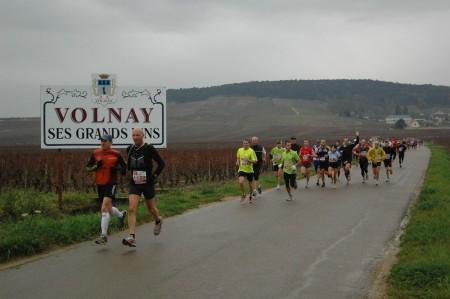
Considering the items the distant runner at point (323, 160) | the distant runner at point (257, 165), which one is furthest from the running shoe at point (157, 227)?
the distant runner at point (323, 160)

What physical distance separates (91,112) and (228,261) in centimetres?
766

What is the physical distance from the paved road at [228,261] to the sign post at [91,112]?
305 centimetres

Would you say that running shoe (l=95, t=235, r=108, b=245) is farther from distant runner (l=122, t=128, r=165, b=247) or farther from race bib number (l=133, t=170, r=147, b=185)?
race bib number (l=133, t=170, r=147, b=185)

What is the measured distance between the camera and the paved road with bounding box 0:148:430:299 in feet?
22.7

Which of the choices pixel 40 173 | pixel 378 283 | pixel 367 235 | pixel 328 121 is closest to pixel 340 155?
pixel 40 173

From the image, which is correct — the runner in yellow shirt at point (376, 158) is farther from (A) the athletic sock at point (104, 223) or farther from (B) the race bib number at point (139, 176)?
(A) the athletic sock at point (104, 223)

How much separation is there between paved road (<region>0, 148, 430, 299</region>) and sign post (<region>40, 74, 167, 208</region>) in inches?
Result: 120

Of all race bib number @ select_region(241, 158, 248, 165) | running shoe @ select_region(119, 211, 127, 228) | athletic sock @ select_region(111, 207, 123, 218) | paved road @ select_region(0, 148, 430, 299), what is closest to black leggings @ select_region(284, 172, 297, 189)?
race bib number @ select_region(241, 158, 248, 165)

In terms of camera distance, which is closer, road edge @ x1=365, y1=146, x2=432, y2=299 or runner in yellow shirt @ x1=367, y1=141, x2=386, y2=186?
road edge @ x1=365, y1=146, x2=432, y2=299

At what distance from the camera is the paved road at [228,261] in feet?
22.7

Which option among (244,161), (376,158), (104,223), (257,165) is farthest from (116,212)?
(376,158)

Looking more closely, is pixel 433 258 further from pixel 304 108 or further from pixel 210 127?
pixel 304 108

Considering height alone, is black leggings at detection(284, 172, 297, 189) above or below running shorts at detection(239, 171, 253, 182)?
below

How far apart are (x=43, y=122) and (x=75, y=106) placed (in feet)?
2.80
